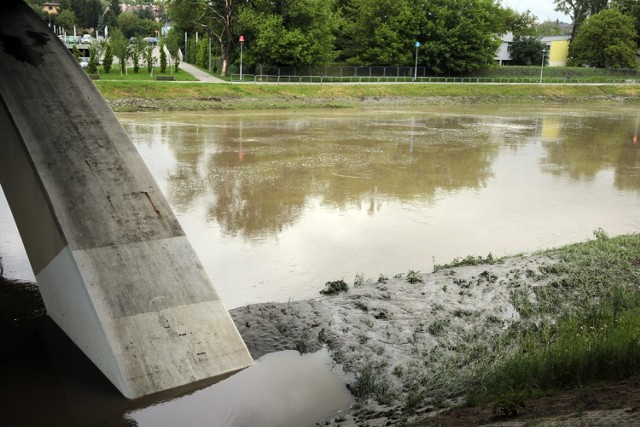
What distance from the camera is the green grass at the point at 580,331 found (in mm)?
6902

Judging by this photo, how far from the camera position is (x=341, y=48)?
244 feet

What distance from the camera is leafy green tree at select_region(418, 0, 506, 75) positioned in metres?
69.8

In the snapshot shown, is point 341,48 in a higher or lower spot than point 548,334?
higher

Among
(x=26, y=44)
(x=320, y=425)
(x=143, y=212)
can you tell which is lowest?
(x=320, y=425)

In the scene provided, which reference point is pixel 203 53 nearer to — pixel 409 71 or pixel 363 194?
pixel 409 71

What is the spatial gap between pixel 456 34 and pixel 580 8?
163 ft

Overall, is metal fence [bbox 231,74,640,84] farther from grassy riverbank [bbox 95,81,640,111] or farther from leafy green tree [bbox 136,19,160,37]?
leafy green tree [bbox 136,19,160,37]

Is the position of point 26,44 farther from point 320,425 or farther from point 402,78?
point 402,78

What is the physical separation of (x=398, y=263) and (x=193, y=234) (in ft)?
15.8

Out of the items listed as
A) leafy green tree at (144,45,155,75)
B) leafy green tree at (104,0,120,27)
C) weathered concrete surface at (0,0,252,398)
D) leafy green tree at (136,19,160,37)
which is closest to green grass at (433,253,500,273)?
weathered concrete surface at (0,0,252,398)

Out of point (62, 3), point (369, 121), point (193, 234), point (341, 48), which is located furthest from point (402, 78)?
point (62, 3)

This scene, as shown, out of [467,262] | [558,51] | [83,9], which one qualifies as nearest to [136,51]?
[467,262]

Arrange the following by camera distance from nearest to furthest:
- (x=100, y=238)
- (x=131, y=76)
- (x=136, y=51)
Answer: (x=100, y=238) → (x=131, y=76) → (x=136, y=51)

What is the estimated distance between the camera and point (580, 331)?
9.09 m
